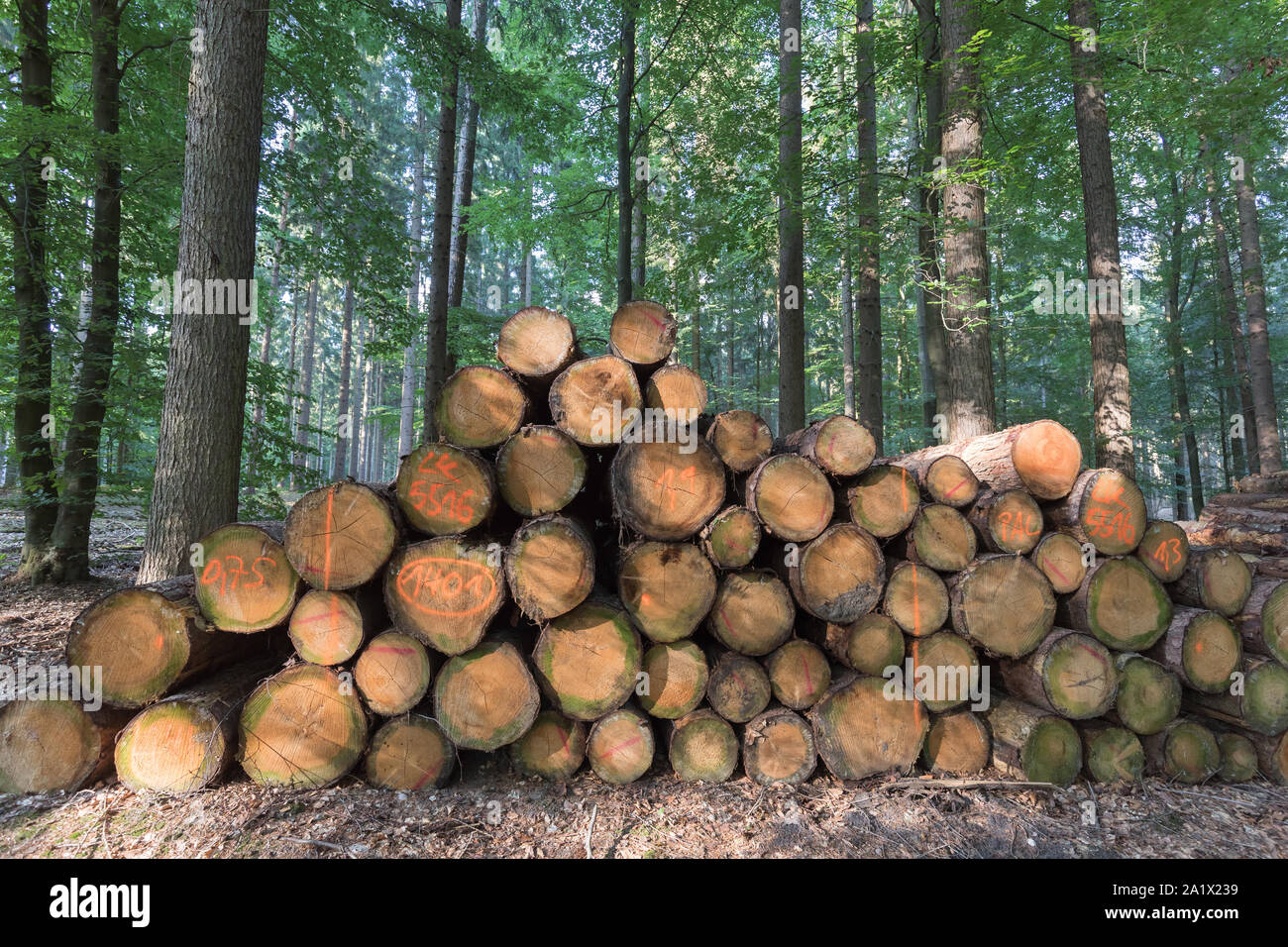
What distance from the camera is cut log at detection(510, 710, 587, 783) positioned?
3.03 metres

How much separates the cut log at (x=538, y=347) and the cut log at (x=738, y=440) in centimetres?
96

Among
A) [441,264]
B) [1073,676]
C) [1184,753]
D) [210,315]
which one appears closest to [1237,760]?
[1184,753]

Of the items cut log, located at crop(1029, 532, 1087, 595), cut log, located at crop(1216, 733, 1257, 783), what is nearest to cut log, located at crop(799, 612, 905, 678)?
cut log, located at crop(1029, 532, 1087, 595)

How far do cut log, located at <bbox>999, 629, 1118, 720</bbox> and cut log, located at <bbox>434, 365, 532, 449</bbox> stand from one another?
10.8 feet

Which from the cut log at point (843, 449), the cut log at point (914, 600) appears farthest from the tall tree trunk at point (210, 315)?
the cut log at point (914, 600)

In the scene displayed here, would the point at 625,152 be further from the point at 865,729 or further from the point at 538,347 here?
the point at 865,729

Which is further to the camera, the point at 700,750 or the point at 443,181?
the point at 443,181

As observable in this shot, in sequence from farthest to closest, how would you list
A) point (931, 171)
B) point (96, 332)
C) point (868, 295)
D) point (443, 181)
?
1. point (868, 295)
2. point (443, 181)
3. point (931, 171)
4. point (96, 332)

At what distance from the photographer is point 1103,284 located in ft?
21.1

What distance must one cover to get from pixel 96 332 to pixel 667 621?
654 cm

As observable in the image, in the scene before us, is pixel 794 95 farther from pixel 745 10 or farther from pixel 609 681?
pixel 609 681

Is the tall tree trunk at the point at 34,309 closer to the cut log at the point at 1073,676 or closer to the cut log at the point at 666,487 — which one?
the cut log at the point at 666,487

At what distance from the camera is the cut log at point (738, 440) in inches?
123

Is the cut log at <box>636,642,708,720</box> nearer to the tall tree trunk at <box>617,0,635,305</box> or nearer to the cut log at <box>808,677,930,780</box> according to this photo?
the cut log at <box>808,677,930,780</box>
